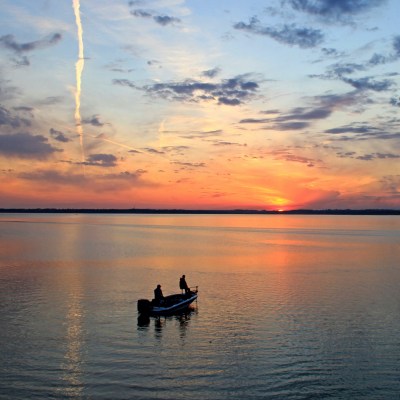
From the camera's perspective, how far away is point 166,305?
34531mm

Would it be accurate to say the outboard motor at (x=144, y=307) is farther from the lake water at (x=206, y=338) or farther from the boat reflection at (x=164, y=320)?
the lake water at (x=206, y=338)

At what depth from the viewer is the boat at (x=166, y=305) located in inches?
1284

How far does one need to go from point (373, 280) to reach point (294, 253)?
3405 cm

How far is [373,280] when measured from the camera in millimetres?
49938

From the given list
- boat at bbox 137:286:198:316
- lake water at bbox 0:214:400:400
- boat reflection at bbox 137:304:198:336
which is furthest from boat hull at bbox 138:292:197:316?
lake water at bbox 0:214:400:400

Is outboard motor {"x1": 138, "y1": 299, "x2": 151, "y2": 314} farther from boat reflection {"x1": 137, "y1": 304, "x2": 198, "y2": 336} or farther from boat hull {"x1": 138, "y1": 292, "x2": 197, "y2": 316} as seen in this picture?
boat reflection {"x1": 137, "y1": 304, "x2": 198, "y2": 336}

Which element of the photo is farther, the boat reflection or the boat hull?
the boat hull

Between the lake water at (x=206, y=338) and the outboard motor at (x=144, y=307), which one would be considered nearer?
the lake water at (x=206, y=338)

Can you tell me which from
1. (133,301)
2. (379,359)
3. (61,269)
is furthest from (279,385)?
(61,269)

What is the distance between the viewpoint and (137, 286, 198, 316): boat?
32.6 metres

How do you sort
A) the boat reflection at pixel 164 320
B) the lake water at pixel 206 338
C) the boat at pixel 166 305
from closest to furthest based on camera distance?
1. the lake water at pixel 206 338
2. the boat reflection at pixel 164 320
3. the boat at pixel 166 305

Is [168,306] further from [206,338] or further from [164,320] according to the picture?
[206,338]

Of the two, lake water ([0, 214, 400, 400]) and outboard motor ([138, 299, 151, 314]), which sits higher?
outboard motor ([138, 299, 151, 314])

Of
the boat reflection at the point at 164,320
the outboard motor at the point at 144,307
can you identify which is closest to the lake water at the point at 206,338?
the boat reflection at the point at 164,320
